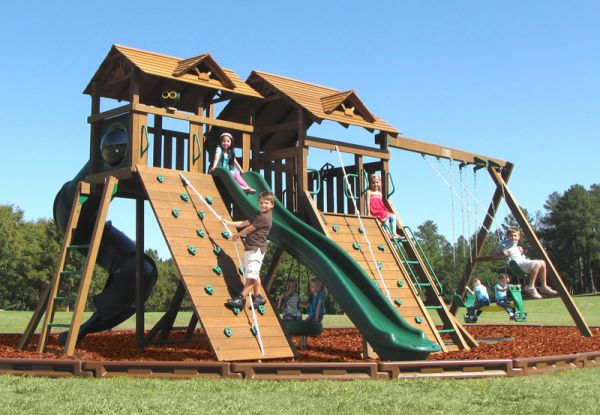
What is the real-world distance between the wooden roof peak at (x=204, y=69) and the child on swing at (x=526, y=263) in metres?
7.17

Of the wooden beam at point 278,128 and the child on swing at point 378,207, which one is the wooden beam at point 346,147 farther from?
the child on swing at point 378,207

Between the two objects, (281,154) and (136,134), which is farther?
(281,154)

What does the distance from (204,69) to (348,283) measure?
5573mm

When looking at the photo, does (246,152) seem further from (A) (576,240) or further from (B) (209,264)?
(A) (576,240)

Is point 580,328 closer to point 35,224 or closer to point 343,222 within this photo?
point 343,222

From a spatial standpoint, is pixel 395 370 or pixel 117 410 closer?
pixel 117 410

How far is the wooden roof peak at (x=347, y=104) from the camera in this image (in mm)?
15406

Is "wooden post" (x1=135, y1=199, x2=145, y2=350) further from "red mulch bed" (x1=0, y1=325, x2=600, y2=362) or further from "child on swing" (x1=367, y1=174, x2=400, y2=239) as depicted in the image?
"child on swing" (x1=367, y1=174, x2=400, y2=239)

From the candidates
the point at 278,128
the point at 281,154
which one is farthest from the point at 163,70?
the point at 281,154

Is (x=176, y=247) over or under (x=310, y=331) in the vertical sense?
over

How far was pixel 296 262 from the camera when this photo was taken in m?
79.6

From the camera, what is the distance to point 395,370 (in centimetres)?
944

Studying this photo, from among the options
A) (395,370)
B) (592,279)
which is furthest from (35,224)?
(395,370)

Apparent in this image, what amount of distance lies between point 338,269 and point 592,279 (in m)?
84.9
